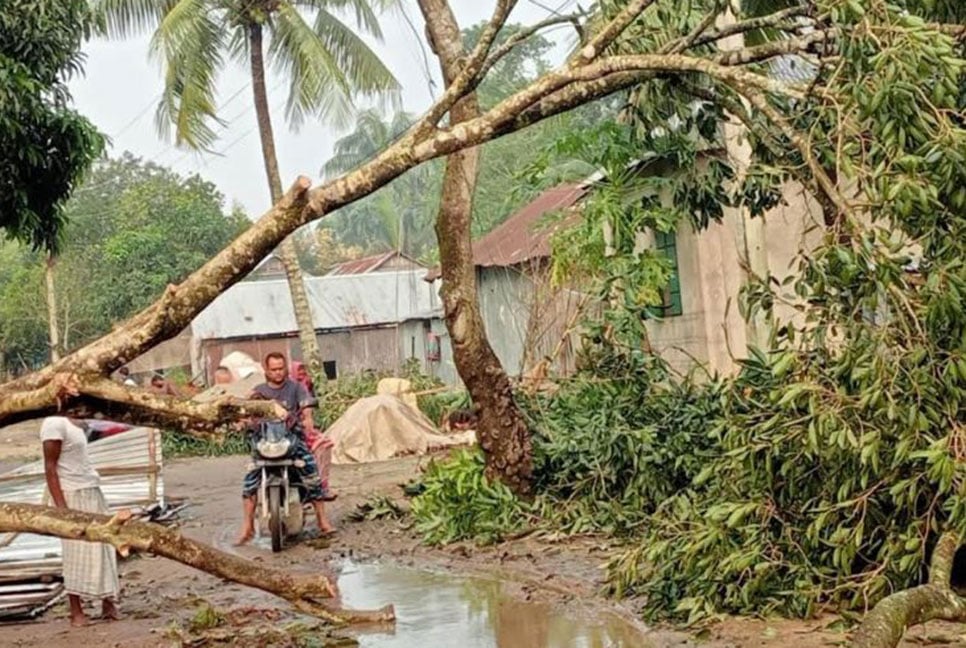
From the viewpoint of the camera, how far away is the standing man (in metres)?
11.3

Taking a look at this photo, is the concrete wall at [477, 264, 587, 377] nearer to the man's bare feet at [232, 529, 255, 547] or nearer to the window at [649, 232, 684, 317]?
the window at [649, 232, 684, 317]

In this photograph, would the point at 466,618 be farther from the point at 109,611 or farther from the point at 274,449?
the point at 274,449

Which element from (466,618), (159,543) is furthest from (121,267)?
(159,543)

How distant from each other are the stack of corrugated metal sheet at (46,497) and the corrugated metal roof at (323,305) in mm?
21945

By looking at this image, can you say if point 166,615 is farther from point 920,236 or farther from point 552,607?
point 920,236

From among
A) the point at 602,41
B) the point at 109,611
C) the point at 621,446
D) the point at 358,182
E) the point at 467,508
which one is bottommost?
the point at 109,611

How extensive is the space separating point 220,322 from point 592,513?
2770cm

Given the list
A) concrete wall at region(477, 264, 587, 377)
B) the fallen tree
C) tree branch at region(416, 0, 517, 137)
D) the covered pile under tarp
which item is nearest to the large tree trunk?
tree branch at region(416, 0, 517, 137)

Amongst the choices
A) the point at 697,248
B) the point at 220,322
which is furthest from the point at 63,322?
the point at 697,248

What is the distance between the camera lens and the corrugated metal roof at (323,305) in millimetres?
36719

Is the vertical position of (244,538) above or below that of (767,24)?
below

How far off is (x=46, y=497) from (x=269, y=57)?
53.4ft

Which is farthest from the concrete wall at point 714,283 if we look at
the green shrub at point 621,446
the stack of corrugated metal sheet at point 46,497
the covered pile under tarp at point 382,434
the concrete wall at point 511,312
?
the stack of corrugated metal sheet at point 46,497

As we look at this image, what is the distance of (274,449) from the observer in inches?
434
